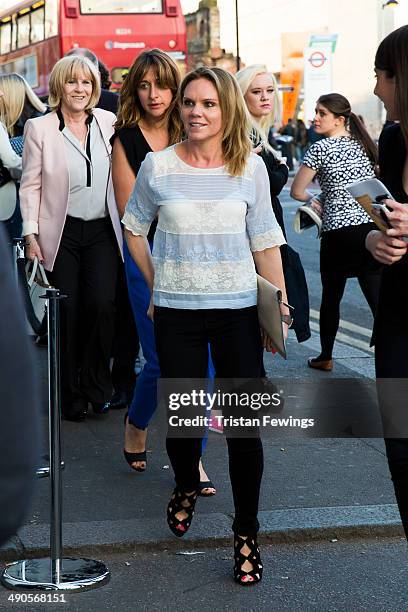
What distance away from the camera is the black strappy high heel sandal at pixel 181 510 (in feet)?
14.6

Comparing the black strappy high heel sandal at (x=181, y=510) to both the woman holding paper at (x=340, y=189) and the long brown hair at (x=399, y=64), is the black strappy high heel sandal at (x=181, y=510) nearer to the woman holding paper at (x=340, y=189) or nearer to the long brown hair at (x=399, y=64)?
the long brown hair at (x=399, y=64)

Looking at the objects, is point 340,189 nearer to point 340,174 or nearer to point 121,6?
point 340,174

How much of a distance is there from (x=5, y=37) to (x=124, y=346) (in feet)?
62.9

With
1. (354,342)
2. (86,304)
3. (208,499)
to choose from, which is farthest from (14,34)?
(208,499)

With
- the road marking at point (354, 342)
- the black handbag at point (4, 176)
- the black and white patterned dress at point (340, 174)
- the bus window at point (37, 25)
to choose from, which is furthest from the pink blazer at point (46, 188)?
the bus window at point (37, 25)

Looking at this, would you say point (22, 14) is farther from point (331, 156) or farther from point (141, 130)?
point (141, 130)

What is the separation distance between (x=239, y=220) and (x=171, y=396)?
727mm

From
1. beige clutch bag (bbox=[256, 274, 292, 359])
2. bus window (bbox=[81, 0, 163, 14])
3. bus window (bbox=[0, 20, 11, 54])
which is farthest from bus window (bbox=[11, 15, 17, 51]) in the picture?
beige clutch bag (bbox=[256, 274, 292, 359])

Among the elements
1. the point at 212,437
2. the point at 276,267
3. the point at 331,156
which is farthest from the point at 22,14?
the point at 276,267

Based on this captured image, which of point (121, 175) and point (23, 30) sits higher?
point (23, 30)

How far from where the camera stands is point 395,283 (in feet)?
11.8

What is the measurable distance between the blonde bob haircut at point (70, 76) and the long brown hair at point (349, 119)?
73.8 inches

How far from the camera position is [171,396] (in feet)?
14.5

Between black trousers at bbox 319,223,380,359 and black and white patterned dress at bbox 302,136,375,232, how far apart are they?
0.21 ft
